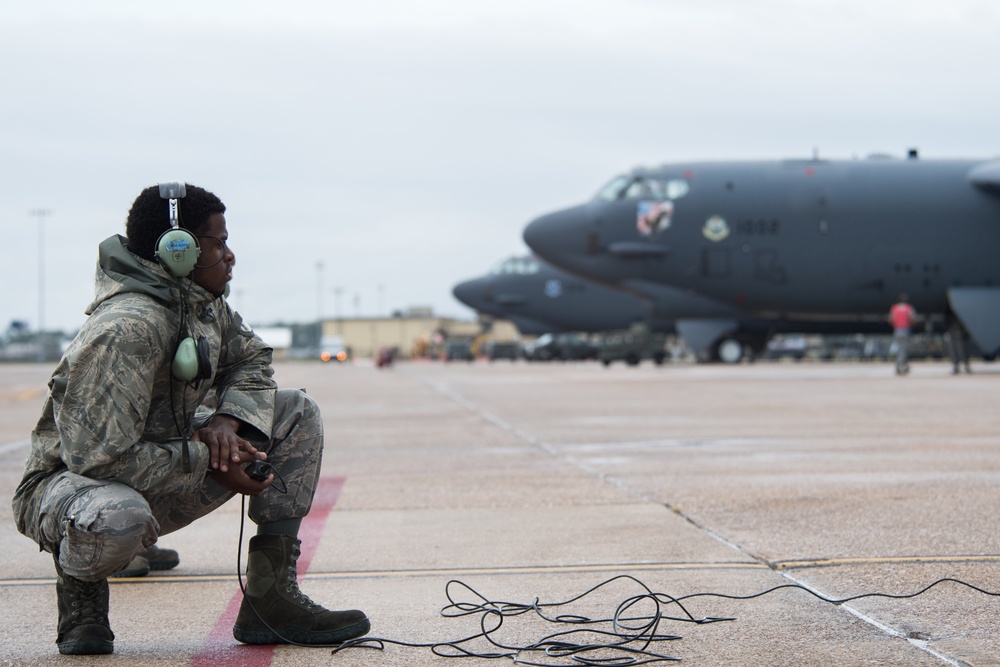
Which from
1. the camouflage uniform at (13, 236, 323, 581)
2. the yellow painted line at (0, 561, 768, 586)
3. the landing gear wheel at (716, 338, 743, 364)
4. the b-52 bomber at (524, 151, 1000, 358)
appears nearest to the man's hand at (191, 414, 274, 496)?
the camouflage uniform at (13, 236, 323, 581)

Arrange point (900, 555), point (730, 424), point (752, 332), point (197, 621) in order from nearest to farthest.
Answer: point (197, 621) < point (900, 555) < point (730, 424) < point (752, 332)

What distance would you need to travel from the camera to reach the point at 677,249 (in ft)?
87.0

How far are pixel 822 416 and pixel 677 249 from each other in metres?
13.3

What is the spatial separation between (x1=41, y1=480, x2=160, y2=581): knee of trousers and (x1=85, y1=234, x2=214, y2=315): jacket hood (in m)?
0.52

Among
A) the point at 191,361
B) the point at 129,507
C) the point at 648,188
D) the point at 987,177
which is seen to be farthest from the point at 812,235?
the point at 129,507

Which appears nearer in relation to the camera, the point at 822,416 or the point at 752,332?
the point at 822,416

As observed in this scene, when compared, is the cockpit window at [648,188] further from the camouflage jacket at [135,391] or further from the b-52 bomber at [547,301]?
the camouflage jacket at [135,391]

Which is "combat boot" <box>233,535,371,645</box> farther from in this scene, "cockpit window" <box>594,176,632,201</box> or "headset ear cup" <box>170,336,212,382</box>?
"cockpit window" <box>594,176,632,201</box>

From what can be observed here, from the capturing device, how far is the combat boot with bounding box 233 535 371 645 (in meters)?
3.58

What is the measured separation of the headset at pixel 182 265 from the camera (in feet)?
11.0

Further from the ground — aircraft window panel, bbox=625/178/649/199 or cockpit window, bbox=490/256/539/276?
aircraft window panel, bbox=625/178/649/199

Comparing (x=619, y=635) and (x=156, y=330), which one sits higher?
(x=156, y=330)

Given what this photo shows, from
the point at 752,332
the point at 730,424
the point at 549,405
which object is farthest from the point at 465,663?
the point at 752,332

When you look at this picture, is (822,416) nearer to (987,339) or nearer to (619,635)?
(619,635)
